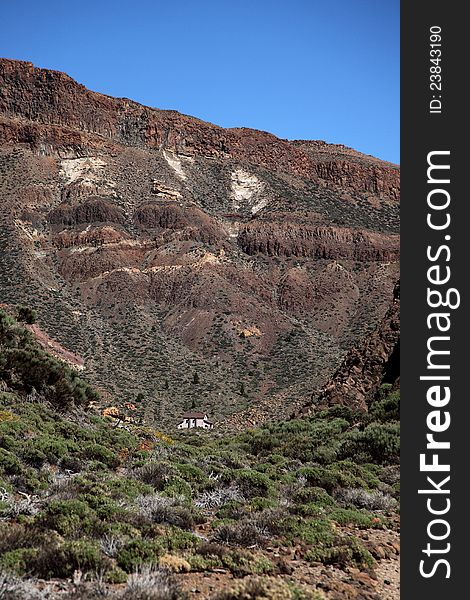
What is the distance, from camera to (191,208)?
7750 cm

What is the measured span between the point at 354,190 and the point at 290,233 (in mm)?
27437

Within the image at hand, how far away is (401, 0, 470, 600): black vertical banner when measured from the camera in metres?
5.43

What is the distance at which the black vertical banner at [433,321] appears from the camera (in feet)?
17.8

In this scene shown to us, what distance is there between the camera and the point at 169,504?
8391 millimetres

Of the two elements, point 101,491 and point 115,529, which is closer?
point 115,529

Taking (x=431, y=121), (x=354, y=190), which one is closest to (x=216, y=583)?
(x=431, y=121)

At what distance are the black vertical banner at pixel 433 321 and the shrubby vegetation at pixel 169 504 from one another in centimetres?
145

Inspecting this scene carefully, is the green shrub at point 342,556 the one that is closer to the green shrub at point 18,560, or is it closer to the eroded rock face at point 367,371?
the green shrub at point 18,560

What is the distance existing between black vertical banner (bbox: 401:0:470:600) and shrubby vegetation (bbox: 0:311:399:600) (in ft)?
4.76

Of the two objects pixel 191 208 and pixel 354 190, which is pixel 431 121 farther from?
pixel 354 190

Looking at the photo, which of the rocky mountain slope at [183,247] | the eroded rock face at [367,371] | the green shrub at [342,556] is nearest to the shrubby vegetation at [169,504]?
the green shrub at [342,556]

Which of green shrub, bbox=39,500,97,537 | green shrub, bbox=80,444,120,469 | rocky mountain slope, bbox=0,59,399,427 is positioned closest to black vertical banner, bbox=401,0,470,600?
green shrub, bbox=39,500,97,537

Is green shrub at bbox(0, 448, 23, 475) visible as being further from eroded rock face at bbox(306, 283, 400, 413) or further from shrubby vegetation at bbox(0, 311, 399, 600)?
eroded rock face at bbox(306, 283, 400, 413)

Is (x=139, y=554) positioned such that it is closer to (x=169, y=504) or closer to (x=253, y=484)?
(x=169, y=504)
